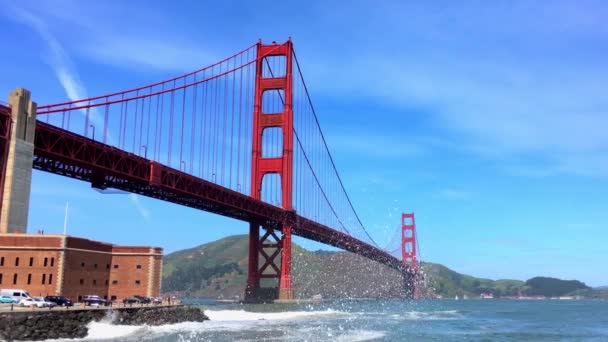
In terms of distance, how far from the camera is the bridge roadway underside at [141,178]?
154ft

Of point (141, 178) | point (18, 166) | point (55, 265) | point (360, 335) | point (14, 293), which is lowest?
point (360, 335)

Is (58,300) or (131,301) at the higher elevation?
(58,300)

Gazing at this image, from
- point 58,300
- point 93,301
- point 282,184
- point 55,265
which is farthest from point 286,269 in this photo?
point 58,300

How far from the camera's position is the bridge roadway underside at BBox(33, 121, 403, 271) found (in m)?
47.1

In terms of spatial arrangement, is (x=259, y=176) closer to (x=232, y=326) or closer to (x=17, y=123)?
(x=232, y=326)

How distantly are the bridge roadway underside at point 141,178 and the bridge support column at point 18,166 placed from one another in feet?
9.74

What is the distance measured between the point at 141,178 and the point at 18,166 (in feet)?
57.2

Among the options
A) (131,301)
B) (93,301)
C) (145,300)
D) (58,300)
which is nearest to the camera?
(58,300)

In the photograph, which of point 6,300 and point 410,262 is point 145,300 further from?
point 410,262

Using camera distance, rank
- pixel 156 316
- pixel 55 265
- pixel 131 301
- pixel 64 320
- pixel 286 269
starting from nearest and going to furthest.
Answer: pixel 64 320, pixel 55 265, pixel 156 316, pixel 131 301, pixel 286 269

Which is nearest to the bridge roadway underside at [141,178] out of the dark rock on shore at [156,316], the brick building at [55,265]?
the brick building at [55,265]

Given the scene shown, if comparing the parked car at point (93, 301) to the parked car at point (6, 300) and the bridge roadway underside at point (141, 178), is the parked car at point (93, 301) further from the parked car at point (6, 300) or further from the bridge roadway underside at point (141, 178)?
the bridge roadway underside at point (141, 178)

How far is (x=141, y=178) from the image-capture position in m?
56.0

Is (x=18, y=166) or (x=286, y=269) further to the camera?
(x=286, y=269)
